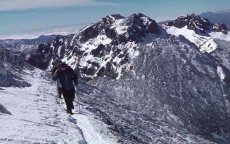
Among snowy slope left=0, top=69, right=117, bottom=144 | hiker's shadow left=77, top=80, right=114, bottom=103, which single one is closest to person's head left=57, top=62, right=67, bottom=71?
snowy slope left=0, top=69, right=117, bottom=144

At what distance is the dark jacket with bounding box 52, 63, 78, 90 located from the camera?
36750 mm

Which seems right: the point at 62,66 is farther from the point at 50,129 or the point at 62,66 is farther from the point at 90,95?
the point at 90,95

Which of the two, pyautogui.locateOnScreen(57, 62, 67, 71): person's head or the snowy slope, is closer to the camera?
the snowy slope

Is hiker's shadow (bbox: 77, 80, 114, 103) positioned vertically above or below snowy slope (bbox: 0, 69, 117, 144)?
below

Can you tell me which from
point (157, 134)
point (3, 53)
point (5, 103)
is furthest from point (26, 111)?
point (3, 53)

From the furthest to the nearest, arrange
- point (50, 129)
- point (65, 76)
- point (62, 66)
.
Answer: point (62, 66) < point (65, 76) < point (50, 129)

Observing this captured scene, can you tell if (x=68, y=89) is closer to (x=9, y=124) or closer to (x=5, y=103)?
(x=9, y=124)

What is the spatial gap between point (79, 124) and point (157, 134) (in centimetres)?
5035

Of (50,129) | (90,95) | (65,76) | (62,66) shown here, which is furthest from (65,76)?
(90,95)

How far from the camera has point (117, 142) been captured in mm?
33094

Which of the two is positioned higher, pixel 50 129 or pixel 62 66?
pixel 62 66

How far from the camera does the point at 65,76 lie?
36.7 meters

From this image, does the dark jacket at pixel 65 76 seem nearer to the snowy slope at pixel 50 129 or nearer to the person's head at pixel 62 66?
the person's head at pixel 62 66

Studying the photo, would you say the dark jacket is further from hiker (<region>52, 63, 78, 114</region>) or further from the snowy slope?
the snowy slope
